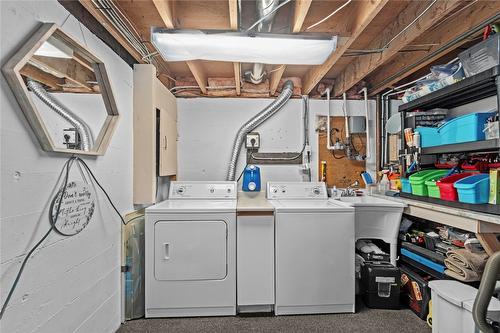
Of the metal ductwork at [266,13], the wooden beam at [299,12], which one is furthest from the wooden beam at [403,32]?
the metal ductwork at [266,13]

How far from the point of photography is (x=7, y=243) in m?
1.06

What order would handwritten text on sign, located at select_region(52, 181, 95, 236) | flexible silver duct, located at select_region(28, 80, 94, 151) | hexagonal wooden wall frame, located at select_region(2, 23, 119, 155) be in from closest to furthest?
hexagonal wooden wall frame, located at select_region(2, 23, 119, 155)
flexible silver duct, located at select_region(28, 80, 94, 151)
handwritten text on sign, located at select_region(52, 181, 95, 236)

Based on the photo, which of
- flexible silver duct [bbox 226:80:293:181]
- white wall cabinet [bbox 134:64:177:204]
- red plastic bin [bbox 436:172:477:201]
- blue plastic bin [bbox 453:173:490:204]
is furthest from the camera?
flexible silver duct [bbox 226:80:293:181]

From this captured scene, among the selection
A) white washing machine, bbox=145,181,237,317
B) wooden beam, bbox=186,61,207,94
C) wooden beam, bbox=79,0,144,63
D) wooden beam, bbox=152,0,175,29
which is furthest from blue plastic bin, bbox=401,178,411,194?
wooden beam, bbox=79,0,144,63

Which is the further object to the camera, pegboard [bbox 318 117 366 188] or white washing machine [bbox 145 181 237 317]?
pegboard [bbox 318 117 366 188]

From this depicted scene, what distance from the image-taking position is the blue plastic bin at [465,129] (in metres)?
1.73

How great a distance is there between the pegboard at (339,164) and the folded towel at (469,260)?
1.49 metres

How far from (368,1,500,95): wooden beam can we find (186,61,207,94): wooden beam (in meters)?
2.02

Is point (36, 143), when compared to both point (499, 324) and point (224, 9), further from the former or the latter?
point (499, 324)

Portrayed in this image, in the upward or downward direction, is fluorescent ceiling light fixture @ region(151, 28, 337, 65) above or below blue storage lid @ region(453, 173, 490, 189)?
above

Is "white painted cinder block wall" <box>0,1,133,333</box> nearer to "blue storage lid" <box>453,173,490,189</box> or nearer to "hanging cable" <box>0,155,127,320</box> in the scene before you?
"hanging cable" <box>0,155,127,320</box>

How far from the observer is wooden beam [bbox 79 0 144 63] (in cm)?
155

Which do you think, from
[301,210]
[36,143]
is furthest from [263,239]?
[36,143]

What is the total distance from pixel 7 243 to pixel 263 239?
162 cm
